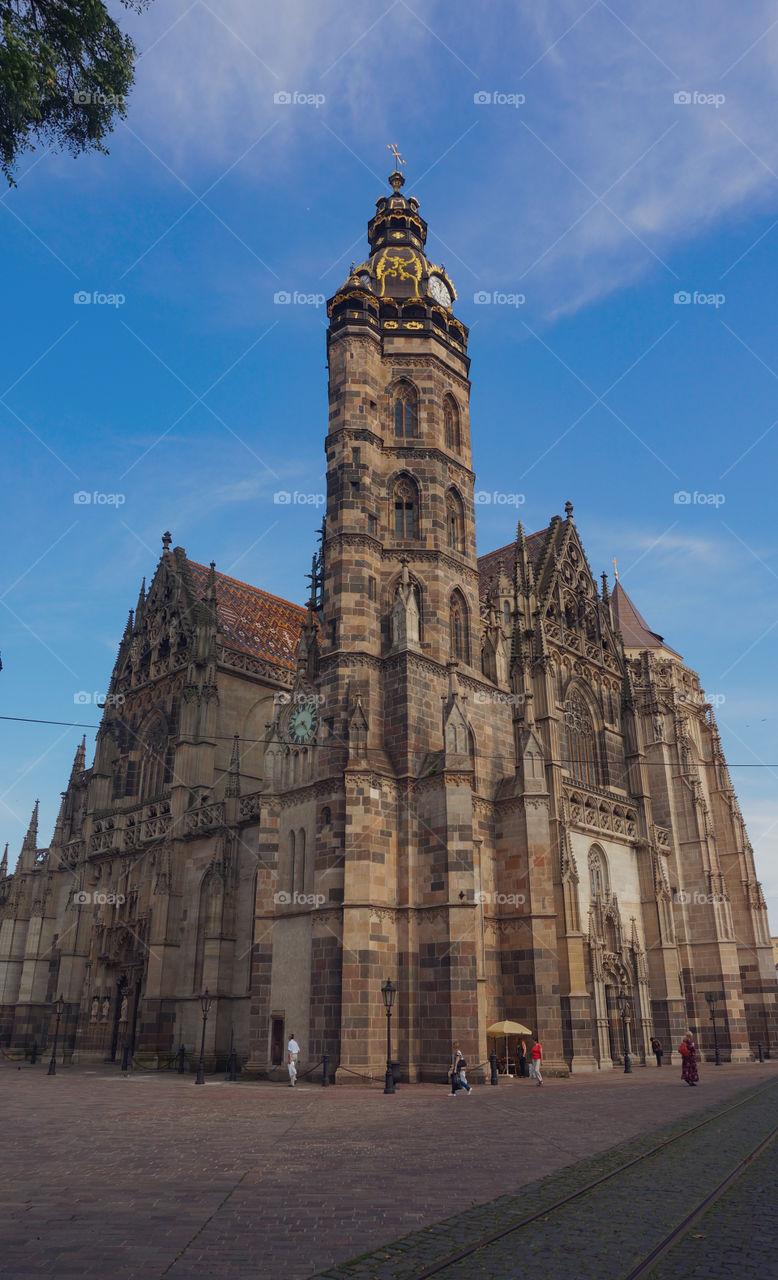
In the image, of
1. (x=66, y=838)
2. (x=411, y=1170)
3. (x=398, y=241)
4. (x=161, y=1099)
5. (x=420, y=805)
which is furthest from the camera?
(x=66, y=838)

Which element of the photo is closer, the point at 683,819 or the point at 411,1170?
the point at 411,1170

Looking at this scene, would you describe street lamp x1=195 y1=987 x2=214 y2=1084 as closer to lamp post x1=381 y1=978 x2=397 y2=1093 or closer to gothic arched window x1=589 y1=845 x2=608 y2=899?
lamp post x1=381 y1=978 x2=397 y2=1093

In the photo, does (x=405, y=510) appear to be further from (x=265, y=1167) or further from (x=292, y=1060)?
(x=265, y=1167)

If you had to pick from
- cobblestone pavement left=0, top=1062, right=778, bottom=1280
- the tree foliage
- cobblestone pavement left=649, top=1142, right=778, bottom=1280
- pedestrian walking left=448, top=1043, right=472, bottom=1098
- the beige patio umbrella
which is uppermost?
the tree foliage

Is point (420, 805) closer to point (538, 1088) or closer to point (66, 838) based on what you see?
point (538, 1088)

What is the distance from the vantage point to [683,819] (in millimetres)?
45719

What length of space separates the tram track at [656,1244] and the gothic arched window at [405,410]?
92.5ft

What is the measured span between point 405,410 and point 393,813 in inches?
668

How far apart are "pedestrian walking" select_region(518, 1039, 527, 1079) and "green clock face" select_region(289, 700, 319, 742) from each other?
40.7ft

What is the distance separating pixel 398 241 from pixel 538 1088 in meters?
35.2

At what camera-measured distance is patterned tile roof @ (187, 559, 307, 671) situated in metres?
45.8

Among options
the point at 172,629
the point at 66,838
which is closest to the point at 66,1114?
the point at 172,629

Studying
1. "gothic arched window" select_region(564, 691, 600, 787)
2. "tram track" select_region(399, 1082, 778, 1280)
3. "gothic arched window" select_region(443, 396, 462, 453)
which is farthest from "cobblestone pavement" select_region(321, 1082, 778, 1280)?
"gothic arched window" select_region(443, 396, 462, 453)

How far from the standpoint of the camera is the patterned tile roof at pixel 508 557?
1812 inches
